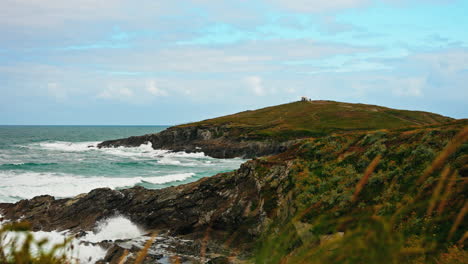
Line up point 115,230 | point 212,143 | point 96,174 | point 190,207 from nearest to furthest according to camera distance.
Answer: point 190,207
point 115,230
point 96,174
point 212,143

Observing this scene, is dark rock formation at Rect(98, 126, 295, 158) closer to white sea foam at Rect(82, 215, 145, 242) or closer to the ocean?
the ocean

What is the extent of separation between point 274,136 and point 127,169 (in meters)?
39.4

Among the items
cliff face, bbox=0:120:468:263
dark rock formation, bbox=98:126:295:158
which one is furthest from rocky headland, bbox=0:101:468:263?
dark rock formation, bbox=98:126:295:158

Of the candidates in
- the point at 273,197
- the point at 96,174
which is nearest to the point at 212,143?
the point at 96,174

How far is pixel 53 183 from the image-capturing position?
50.1 meters

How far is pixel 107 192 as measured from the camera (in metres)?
28.7

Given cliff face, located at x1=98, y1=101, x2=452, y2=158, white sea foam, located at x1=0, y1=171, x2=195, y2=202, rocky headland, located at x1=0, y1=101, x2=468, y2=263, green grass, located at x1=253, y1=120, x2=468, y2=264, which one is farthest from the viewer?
cliff face, located at x1=98, y1=101, x2=452, y2=158

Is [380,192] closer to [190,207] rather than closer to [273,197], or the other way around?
[273,197]

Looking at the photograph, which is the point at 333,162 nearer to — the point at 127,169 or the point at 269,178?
the point at 269,178

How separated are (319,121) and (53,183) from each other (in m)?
83.2

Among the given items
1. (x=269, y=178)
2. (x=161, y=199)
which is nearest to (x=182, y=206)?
(x=161, y=199)

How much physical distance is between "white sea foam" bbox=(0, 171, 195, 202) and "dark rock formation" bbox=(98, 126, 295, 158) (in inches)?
1169

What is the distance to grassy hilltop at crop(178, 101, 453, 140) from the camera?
98500 millimetres

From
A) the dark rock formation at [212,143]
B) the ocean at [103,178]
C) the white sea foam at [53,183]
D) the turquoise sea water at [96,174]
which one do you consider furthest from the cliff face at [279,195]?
the dark rock formation at [212,143]
